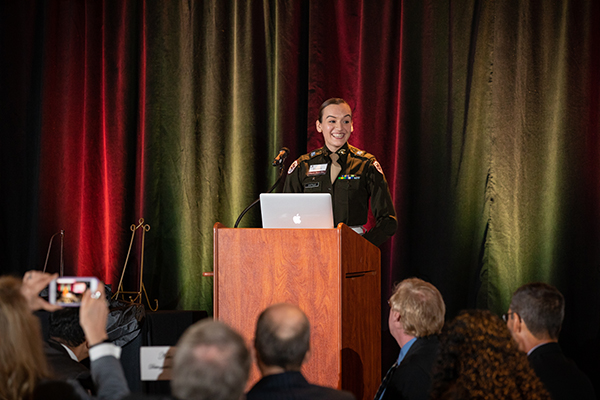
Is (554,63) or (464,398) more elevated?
(554,63)

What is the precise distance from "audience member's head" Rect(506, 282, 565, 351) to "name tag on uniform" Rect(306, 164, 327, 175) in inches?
59.3

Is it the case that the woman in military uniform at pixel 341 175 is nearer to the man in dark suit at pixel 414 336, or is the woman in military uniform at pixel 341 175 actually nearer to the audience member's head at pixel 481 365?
the man in dark suit at pixel 414 336

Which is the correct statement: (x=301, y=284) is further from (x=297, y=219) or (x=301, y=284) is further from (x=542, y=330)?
(x=542, y=330)

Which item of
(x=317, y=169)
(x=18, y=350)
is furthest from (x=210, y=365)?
(x=317, y=169)

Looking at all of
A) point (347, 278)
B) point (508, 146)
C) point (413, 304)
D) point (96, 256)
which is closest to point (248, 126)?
point (96, 256)

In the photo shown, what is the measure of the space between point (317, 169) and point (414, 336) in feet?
4.71

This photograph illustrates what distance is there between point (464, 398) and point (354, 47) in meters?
3.33

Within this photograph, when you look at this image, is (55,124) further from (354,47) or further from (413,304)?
(413,304)

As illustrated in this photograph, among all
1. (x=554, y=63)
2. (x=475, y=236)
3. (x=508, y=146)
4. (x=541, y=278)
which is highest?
(x=554, y=63)

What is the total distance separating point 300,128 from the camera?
446 centimetres

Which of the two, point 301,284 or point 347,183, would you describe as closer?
point 301,284

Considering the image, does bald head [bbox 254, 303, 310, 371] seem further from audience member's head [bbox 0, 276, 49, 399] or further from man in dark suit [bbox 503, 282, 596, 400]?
man in dark suit [bbox 503, 282, 596, 400]

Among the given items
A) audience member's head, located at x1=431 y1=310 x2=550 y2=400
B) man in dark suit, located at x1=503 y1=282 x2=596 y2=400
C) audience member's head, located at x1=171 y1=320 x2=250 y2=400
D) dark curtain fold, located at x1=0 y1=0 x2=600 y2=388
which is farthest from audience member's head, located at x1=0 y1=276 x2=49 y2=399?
dark curtain fold, located at x1=0 y1=0 x2=600 y2=388

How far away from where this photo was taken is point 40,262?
4586 mm
